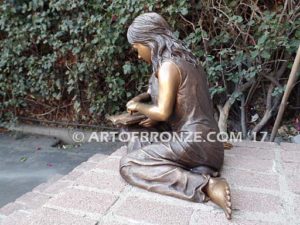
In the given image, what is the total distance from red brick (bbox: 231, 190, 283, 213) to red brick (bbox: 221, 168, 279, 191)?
0.09 meters

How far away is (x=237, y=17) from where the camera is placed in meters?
2.75

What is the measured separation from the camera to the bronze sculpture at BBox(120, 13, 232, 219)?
1.46m

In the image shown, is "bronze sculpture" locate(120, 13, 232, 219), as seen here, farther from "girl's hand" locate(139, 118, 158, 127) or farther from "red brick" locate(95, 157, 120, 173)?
"red brick" locate(95, 157, 120, 173)

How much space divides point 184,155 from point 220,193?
255 millimetres

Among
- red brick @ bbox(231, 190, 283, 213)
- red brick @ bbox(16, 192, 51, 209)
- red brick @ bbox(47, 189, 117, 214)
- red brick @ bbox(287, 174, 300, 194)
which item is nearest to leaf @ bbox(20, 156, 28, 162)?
red brick @ bbox(16, 192, 51, 209)

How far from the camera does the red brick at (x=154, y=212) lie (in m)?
1.31

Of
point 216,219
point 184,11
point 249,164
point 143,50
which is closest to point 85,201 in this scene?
point 216,219

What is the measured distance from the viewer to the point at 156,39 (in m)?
1.53

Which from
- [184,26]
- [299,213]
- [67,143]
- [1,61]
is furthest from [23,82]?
[299,213]

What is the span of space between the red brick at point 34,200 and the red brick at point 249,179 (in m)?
1.19

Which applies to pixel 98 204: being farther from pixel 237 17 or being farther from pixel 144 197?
pixel 237 17

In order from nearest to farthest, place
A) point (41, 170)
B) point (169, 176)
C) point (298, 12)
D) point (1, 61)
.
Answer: point (169, 176) → point (298, 12) → point (41, 170) → point (1, 61)

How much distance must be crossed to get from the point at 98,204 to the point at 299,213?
877mm

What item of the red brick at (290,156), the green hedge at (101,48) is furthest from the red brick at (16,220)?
the green hedge at (101,48)
